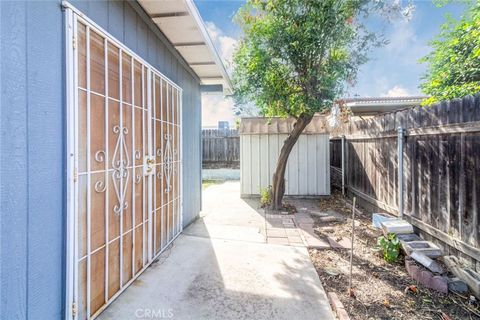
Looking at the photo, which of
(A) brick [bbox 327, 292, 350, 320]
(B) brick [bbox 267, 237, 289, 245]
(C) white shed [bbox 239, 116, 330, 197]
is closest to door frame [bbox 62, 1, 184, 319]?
(A) brick [bbox 327, 292, 350, 320]

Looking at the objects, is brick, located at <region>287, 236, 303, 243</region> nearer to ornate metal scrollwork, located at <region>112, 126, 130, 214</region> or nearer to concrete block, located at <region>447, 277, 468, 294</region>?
concrete block, located at <region>447, 277, 468, 294</region>

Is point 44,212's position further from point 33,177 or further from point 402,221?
point 402,221

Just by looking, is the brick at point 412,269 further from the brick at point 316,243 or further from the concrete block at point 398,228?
the brick at point 316,243

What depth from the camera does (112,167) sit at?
219 centimetres

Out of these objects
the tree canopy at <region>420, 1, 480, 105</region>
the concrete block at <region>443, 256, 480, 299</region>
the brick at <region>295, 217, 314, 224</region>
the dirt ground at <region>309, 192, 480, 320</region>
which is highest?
the tree canopy at <region>420, 1, 480, 105</region>

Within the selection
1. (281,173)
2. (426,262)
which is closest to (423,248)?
(426,262)

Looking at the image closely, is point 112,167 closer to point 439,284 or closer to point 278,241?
point 278,241

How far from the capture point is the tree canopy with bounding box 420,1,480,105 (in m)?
5.14

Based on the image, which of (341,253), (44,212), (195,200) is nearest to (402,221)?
(341,253)

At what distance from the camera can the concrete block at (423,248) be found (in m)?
2.73

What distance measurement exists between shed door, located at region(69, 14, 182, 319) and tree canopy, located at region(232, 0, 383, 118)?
2.31 meters

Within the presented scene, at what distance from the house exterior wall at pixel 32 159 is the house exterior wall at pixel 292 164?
5.23m

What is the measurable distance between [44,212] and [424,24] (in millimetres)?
9760

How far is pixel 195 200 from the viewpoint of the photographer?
4.80 m
